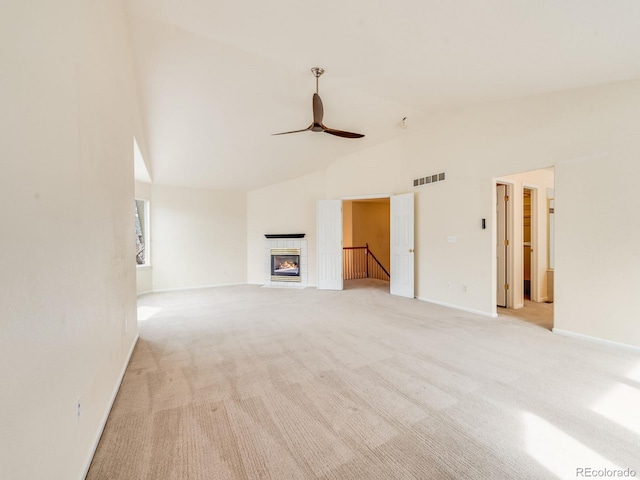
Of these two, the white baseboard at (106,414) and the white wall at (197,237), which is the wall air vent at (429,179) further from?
the white baseboard at (106,414)

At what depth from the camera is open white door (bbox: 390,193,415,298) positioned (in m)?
5.49

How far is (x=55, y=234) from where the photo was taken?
1193 millimetres

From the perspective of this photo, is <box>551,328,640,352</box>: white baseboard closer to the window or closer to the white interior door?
the white interior door

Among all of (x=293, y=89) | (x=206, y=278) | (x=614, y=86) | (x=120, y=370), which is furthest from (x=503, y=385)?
(x=206, y=278)

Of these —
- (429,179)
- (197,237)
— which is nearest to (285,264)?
(197,237)

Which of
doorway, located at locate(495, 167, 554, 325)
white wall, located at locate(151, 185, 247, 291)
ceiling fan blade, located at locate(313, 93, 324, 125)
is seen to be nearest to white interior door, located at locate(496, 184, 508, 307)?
doorway, located at locate(495, 167, 554, 325)

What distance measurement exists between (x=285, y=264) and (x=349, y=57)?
16.6 ft

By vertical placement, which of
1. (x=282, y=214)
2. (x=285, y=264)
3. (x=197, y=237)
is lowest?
(x=285, y=264)

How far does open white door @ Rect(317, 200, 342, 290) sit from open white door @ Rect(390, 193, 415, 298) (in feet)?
4.17

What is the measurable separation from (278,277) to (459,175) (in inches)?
186

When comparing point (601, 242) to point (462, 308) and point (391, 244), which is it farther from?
point (391, 244)

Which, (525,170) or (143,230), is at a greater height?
(525,170)

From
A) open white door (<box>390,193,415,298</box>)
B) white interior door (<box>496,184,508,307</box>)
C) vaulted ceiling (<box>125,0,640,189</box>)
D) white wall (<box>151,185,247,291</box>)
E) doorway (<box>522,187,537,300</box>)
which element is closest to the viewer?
vaulted ceiling (<box>125,0,640,189</box>)

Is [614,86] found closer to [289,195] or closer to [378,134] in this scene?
[378,134]
